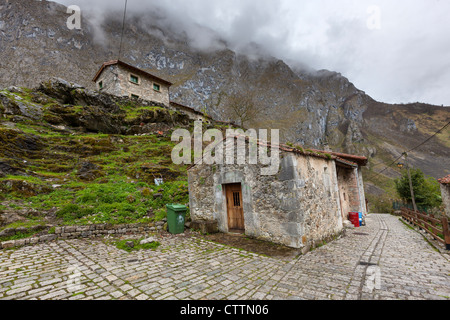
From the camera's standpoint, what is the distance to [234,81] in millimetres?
79938

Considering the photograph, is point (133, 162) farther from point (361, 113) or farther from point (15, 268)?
point (361, 113)

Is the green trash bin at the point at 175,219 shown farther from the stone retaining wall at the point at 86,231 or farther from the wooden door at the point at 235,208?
the wooden door at the point at 235,208

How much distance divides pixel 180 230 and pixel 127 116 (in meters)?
17.0

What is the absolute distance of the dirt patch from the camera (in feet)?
18.2

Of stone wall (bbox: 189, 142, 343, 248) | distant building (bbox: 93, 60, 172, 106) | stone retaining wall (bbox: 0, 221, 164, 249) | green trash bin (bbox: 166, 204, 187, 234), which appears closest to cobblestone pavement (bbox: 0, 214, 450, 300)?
stone retaining wall (bbox: 0, 221, 164, 249)

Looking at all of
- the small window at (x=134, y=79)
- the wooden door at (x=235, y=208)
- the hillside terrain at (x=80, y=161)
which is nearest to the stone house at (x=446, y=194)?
the wooden door at (x=235, y=208)

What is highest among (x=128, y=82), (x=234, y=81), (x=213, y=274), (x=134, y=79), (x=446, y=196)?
(x=234, y=81)

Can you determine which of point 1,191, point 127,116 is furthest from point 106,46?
point 1,191

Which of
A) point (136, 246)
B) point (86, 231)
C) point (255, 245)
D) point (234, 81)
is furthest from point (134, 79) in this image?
point (234, 81)

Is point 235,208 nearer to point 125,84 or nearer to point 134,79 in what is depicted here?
point 125,84

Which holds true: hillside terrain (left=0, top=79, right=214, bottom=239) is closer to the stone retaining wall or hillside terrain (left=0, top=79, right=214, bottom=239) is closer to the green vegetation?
the stone retaining wall

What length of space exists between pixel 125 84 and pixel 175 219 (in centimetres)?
2323

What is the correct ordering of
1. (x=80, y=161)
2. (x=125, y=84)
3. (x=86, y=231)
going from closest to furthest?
(x=86, y=231)
(x=80, y=161)
(x=125, y=84)

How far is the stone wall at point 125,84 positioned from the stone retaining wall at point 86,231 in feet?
69.7
